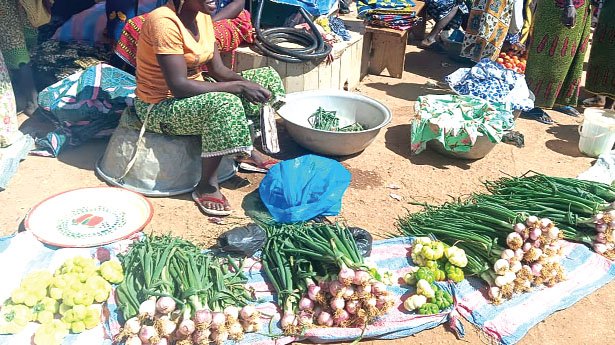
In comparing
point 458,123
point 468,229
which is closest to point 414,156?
point 458,123

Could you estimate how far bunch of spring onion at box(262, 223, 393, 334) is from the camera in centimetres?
257

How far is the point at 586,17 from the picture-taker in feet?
16.3

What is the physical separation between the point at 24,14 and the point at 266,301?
3.31m

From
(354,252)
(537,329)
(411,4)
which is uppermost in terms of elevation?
(411,4)

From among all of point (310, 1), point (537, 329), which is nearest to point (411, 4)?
point (310, 1)

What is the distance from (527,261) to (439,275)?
50 cm

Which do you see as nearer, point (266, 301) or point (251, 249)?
A: point (266, 301)

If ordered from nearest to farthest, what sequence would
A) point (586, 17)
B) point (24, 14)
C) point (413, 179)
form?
1. point (413, 179)
2. point (24, 14)
3. point (586, 17)

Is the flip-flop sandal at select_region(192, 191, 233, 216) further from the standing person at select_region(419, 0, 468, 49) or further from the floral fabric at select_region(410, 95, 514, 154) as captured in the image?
the standing person at select_region(419, 0, 468, 49)

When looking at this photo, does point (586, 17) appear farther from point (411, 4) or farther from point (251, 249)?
point (251, 249)

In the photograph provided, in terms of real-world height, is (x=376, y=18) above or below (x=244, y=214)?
above

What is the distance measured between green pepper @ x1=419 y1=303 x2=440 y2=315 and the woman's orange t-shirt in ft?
6.45

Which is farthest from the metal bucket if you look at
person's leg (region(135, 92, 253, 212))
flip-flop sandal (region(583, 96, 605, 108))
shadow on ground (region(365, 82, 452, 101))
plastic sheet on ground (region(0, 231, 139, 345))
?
flip-flop sandal (region(583, 96, 605, 108))

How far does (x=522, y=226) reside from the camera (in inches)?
118
